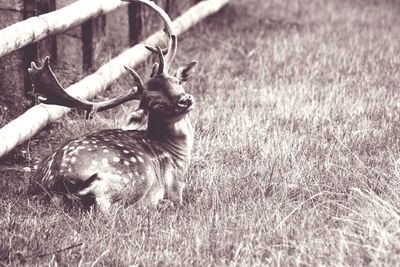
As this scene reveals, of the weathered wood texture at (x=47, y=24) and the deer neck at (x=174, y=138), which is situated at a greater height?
the weathered wood texture at (x=47, y=24)

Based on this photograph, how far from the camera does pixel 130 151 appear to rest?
5664 millimetres

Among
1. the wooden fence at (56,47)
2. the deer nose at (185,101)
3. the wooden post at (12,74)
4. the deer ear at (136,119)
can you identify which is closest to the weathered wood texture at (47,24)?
the wooden fence at (56,47)

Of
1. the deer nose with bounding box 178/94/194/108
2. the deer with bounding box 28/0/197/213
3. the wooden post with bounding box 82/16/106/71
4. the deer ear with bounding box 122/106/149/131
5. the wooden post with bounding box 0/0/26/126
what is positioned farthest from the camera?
the wooden post with bounding box 82/16/106/71

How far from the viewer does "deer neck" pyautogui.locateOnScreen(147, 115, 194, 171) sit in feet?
19.9

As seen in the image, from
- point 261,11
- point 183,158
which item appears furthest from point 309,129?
point 261,11

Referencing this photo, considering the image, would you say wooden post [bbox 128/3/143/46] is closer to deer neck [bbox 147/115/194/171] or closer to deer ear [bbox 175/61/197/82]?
deer ear [bbox 175/61/197/82]

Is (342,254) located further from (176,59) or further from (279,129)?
(176,59)

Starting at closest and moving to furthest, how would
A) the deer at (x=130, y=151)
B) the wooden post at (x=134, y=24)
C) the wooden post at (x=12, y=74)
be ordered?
the deer at (x=130, y=151), the wooden post at (x=12, y=74), the wooden post at (x=134, y=24)

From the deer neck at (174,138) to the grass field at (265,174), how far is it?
0.47 feet

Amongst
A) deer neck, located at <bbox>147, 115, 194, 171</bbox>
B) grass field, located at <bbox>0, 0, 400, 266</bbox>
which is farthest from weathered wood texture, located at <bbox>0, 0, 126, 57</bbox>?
deer neck, located at <bbox>147, 115, 194, 171</bbox>

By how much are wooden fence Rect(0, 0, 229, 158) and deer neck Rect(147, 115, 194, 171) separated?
91 centimetres

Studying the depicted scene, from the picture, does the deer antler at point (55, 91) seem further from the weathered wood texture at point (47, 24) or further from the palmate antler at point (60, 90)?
the weathered wood texture at point (47, 24)

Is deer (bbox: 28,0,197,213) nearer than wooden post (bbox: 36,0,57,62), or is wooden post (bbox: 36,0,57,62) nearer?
deer (bbox: 28,0,197,213)

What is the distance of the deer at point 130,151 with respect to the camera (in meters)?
5.33
